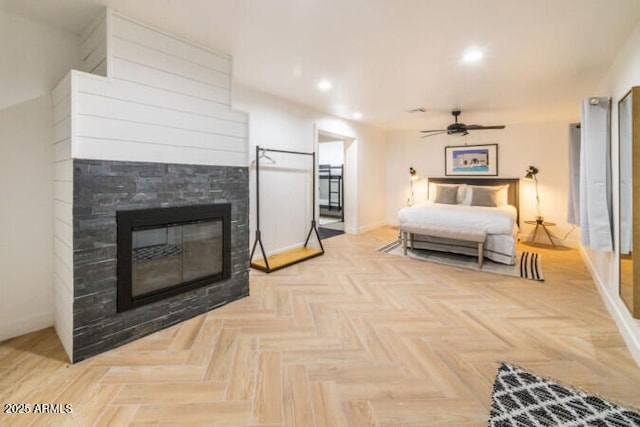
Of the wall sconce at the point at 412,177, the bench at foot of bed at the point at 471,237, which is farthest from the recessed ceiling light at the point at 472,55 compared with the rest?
the wall sconce at the point at 412,177

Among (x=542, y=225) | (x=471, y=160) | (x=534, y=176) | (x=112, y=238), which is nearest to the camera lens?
(x=112, y=238)

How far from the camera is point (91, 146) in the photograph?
6.38 ft

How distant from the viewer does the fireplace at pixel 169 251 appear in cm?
212

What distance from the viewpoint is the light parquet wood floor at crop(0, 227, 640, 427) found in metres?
1.52

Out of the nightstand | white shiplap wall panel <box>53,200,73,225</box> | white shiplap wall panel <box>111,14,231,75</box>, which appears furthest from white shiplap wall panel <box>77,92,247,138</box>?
the nightstand

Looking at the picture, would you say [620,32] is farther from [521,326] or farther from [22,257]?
[22,257]

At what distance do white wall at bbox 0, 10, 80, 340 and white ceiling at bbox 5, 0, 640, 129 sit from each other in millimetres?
188

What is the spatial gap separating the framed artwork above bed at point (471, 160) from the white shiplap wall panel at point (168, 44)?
5306 millimetres

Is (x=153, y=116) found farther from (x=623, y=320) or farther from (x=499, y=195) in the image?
(x=499, y=195)

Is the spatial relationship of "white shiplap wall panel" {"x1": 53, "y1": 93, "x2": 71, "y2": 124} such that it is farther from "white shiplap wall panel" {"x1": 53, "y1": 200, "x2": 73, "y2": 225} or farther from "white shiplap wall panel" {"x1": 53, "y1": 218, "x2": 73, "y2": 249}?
"white shiplap wall panel" {"x1": 53, "y1": 218, "x2": 73, "y2": 249}

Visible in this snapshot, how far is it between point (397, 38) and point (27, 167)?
118 inches

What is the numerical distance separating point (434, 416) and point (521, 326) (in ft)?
4.64

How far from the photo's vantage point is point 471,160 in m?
6.34

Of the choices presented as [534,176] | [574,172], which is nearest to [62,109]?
[574,172]
